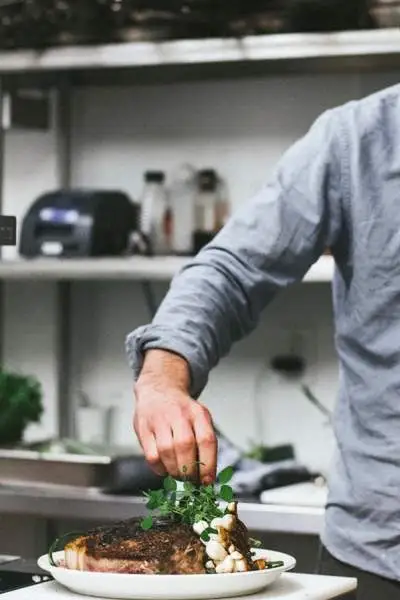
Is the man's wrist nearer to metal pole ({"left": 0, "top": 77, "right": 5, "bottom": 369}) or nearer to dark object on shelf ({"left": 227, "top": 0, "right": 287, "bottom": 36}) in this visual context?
dark object on shelf ({"left": 227, "top": 0, "right": 287, "bottom": 36})

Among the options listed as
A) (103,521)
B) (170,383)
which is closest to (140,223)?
(103,521)

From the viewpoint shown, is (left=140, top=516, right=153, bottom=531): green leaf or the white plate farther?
(left=140, top=516, right=153, bottom=531): green leaf

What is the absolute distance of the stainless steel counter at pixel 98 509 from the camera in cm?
275

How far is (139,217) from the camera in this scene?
10.9 ft

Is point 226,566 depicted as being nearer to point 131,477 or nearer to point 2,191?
point 131,477

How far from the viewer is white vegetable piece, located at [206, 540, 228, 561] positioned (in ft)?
4.30

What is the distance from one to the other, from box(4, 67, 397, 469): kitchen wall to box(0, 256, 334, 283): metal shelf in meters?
0.20

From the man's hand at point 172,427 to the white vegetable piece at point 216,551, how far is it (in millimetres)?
101

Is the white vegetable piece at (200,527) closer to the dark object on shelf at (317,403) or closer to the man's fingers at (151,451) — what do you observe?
the man's fingers at (151,451)

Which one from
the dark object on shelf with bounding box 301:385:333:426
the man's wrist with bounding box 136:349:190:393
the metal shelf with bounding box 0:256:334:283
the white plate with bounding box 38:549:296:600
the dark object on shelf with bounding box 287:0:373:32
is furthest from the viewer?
the dark object on shelf with bounding box 301:385:333:426

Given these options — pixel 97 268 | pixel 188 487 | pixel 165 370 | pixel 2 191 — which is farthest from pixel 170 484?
pixel 2 191

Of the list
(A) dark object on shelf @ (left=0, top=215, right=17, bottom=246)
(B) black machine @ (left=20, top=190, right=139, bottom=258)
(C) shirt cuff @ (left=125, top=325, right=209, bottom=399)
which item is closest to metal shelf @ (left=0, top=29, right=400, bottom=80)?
(B) black machine @ (left=20, top=190, right=139, bottom=258)

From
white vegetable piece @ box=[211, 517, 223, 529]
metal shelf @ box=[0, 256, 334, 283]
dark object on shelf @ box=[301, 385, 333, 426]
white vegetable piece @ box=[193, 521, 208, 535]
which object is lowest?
dark object on shelf @ box=[301, 385, 333, 426]

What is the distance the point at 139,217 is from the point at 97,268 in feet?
0.99
